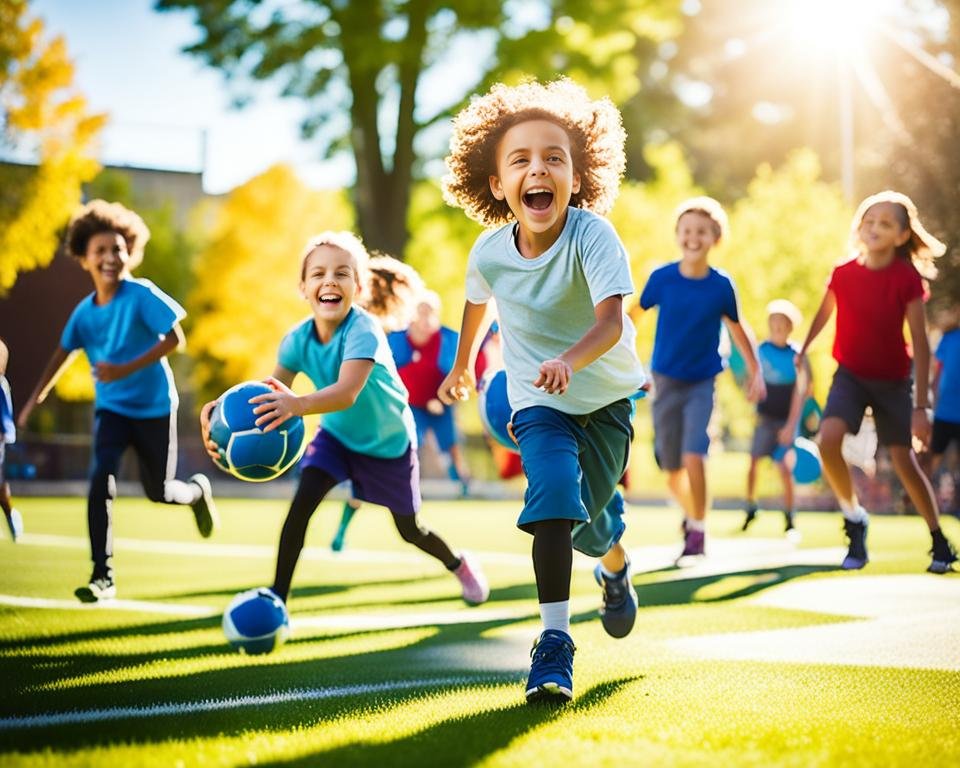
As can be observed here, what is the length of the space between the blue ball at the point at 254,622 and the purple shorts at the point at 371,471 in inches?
34.4

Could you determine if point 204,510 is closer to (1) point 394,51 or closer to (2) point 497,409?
(2) point 497,409

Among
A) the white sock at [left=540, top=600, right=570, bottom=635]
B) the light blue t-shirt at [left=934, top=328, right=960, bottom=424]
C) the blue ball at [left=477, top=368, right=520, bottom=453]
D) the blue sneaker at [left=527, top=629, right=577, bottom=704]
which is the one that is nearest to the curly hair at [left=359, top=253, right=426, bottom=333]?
the blue ball at [left=477, top=368, right=520, bottom=453]

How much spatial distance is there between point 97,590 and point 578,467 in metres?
3.35

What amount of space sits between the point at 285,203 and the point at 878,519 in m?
23.9

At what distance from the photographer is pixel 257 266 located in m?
34.8

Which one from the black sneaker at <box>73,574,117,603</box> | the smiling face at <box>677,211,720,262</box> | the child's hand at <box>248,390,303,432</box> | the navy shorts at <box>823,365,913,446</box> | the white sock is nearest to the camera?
the white sock

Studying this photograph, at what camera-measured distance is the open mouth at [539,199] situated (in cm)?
432

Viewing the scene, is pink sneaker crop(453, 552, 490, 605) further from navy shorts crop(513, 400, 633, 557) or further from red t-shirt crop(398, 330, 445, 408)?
red t-shirt crop(398, 330, 445, 408)

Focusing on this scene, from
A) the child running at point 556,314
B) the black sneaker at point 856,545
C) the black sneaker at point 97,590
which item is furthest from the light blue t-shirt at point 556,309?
the black sneaker at point 856,545

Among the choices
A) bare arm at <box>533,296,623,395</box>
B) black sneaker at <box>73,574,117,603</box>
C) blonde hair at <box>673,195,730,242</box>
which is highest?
blonde hair at <box>673,195,730,242</box>

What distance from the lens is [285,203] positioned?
35000mm

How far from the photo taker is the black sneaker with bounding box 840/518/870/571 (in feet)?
25.7

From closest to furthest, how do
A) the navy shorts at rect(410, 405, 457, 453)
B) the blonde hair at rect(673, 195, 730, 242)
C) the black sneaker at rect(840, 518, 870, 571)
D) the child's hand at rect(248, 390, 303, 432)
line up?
the child's hand at rect(248, 390, 303, 432), the black sneaker at rect(840, 518, 870, 571), the blonde hair at rect(673, 195, 730, 242), the navy shorts at rect(410, 405, 457, 453)

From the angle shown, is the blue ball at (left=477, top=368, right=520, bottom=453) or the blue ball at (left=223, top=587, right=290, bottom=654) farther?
the blue ball at (left=477, top=368, right=520, bottom=453)
